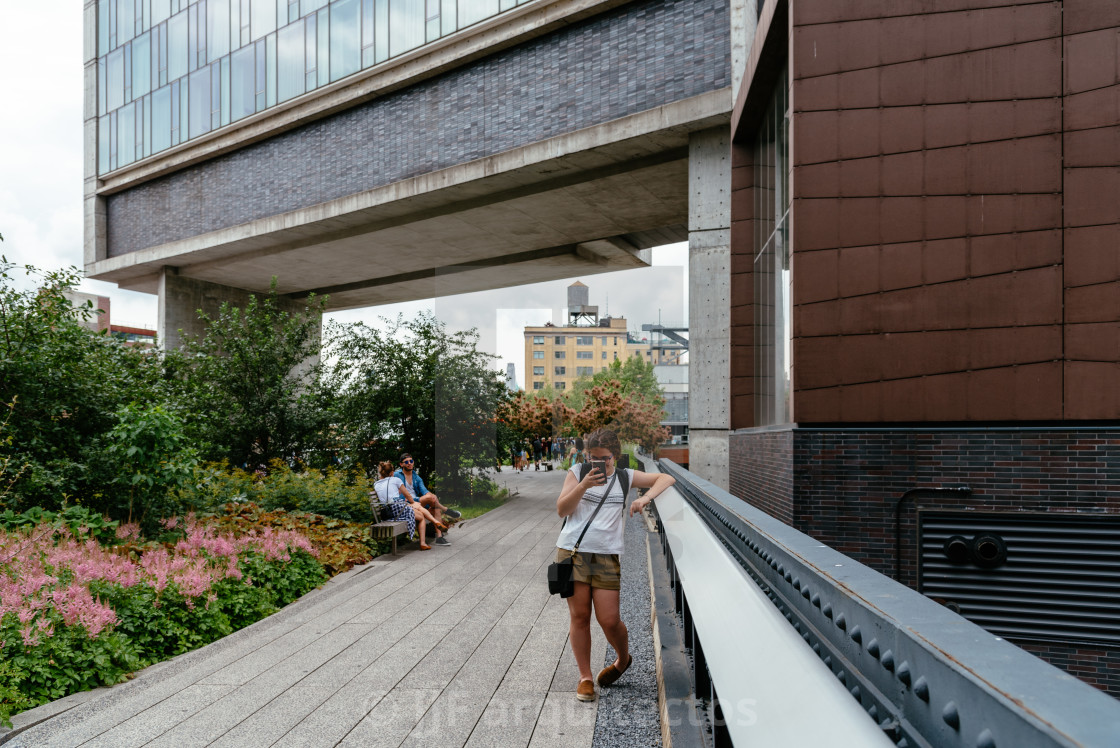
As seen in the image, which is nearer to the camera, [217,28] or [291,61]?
[291,61]

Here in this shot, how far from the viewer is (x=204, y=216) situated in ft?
84.6

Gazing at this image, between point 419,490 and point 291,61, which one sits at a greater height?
point 291,61

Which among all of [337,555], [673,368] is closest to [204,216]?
[337,555]

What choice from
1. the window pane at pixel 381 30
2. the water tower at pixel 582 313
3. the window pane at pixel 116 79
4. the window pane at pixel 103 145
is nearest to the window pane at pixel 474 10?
the window pane at pixel 381 30

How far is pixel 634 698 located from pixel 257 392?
12713 millimetres

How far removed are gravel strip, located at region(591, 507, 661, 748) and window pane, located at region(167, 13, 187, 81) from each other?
28.5 meters

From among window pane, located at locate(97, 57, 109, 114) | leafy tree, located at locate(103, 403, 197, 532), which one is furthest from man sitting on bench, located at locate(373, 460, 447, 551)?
window pane, located at locate(97, 57, 109, 114)

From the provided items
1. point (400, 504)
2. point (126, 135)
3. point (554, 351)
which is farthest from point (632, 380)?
point (400, 504)

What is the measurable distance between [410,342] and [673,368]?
38.8 m

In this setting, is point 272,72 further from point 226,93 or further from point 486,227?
point 486,227

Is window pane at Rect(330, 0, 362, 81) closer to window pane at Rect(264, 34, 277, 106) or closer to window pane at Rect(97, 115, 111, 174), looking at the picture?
window pane at Rect(264, 34, 277, 106)

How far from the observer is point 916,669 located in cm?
126

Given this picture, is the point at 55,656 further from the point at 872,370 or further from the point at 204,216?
the point at 204,216

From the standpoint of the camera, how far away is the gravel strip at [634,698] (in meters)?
4.07
